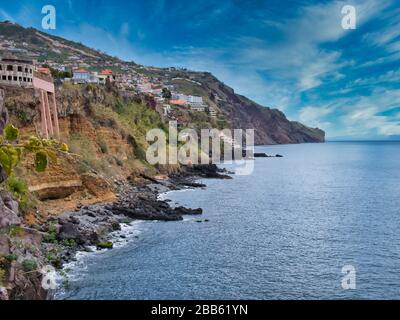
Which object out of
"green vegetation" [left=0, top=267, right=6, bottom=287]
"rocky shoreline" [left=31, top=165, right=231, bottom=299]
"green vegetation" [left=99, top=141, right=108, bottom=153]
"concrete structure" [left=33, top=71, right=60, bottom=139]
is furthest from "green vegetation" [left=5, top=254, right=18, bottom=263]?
"green vegetation" [left=99, top=141, right=108, bottom=153]

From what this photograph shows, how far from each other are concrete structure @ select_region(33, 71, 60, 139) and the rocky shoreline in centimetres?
1119

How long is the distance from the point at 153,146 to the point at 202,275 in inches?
2238

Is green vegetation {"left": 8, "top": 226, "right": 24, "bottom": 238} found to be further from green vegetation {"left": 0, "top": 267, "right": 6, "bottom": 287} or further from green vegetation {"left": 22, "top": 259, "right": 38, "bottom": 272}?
green vegetation {"left": 0, "top": 267, "right": 6, "bottom": 287}

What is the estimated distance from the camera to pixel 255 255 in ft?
120

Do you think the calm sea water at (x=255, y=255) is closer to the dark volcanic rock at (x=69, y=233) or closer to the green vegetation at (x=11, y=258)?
the dark volcanic rock at (x=69, y=233)

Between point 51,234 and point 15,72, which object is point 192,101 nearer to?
point 15,72

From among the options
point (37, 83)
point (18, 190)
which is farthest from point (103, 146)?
point (18, 190)

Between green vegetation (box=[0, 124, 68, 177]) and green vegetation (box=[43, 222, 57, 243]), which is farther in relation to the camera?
green vegetation (box=[43, 222, 57, 243])

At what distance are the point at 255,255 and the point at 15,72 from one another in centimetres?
3356

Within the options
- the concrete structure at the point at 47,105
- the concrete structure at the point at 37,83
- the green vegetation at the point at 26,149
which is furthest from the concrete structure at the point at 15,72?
the green vegetation at the point at 26,149

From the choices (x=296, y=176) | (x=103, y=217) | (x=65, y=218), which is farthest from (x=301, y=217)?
(x=296, y=176)

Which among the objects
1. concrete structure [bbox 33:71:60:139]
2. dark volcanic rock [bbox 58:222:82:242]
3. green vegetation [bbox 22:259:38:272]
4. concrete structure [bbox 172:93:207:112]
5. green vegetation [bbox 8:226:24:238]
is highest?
concrete structure [bbox 172:93:207:112]

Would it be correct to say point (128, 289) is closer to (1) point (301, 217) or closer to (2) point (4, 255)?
(2) point (4, 255)

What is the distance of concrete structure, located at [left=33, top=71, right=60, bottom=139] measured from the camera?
4975 cm
